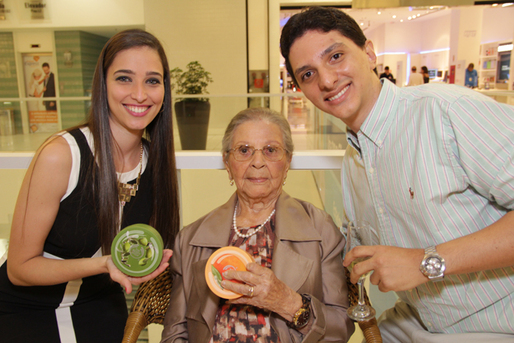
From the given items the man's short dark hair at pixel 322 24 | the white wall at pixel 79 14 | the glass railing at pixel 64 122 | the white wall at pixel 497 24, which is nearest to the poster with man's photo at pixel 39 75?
the white wall at pixel 79 14

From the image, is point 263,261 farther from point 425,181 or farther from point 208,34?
point 208,34

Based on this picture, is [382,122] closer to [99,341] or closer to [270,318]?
[270,318]

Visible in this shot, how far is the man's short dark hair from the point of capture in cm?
143

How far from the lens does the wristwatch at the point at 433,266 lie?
117cm

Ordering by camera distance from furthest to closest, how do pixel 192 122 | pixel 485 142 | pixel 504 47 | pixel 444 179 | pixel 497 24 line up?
pixel 497 24
pixel 504 47
pixel 192 122
pixel 444 179
pixel 485 142

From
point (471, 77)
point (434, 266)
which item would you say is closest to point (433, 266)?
point (434, 266)

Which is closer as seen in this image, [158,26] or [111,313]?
[111,313]

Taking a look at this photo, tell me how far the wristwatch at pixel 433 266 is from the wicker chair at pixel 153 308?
1.40 feet

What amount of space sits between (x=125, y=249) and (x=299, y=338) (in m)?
0.77

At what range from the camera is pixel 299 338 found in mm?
1535

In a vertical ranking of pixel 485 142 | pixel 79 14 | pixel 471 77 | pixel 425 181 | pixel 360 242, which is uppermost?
pixel 79 14

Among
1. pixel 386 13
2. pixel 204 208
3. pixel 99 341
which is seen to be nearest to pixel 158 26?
pixel 204 208

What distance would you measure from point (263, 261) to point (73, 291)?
2.85 ft

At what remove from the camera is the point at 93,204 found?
1.65 m
